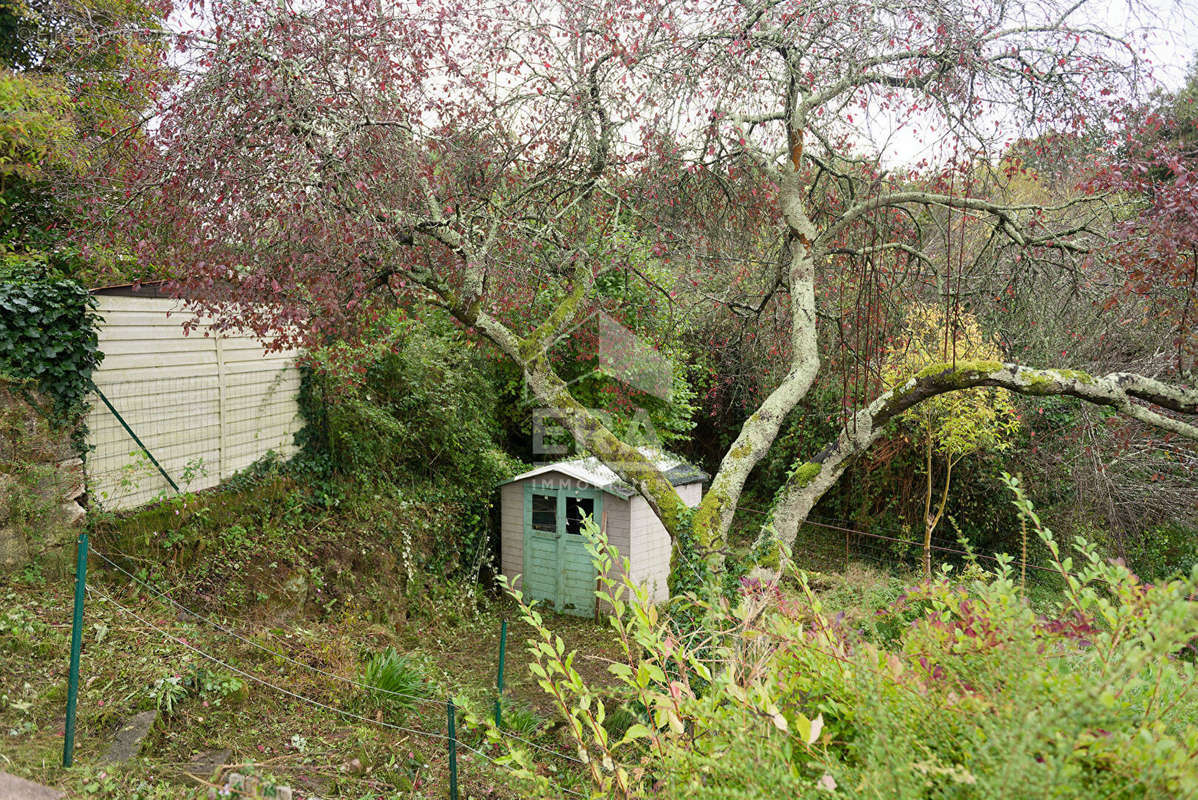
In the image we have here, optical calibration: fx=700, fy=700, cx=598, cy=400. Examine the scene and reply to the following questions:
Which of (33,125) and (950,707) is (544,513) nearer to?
(33,125)

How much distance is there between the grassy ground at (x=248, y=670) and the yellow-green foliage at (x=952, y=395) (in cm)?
519

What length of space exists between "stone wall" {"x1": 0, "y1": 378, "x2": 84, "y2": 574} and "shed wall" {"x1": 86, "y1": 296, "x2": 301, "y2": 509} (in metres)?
0.24

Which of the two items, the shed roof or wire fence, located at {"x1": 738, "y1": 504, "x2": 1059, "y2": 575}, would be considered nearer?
the shed roof

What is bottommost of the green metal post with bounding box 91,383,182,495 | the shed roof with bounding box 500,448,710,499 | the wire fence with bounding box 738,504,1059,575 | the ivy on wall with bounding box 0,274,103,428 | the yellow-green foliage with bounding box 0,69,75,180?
the wire fence with bounding box 738,504,1059,575

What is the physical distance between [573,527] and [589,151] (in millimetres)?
4871

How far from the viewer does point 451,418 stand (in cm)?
888

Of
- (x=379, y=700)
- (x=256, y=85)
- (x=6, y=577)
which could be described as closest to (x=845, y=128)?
(x=256, y=85)

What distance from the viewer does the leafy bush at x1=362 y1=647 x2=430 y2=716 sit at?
5105 mm

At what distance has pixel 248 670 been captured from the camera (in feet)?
15.8

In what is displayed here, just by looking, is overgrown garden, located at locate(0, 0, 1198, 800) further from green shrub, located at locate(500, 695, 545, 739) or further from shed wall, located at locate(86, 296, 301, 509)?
shed wall, located at locate(86, 296, 301, 509)

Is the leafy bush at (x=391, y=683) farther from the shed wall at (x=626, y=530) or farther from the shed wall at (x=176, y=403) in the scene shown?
the shed wall at (x=626, y=530)

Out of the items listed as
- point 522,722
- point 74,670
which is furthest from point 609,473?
point 74,670

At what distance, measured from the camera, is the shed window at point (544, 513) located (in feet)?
29.6

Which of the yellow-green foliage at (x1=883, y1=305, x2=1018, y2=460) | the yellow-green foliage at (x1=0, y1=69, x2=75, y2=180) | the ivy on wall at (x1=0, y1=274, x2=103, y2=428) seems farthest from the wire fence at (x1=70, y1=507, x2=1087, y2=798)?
the yellow-green foliage at (x1=0, y1=69, x2=75, y2=180)
